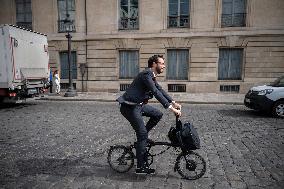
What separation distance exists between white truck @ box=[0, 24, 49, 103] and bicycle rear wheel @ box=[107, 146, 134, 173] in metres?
7.25

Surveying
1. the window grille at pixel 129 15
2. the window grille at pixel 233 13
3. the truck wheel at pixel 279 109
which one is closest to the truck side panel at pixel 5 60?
the window grille at pixel 129 15

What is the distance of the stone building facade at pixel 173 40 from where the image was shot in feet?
50.4

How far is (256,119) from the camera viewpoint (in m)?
8.54

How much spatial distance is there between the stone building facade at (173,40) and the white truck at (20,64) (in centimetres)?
575

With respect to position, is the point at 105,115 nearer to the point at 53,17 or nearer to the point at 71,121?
the point at 71,121

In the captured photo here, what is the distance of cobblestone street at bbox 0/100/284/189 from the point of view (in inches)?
153

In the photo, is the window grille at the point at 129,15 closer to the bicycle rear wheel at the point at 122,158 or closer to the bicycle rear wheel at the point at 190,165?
the bicycle rear wheel at the point at 122,158

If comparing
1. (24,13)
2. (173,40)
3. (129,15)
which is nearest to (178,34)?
(173,40)

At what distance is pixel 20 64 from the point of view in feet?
33.1

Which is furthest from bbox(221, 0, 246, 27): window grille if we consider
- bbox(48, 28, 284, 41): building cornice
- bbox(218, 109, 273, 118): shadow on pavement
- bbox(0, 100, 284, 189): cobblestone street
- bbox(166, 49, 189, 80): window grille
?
bbox(0, 100, 284, 189): cobblestone street

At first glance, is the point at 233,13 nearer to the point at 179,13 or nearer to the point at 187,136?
the point at 179,13

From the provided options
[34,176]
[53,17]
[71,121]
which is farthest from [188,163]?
[53,17]

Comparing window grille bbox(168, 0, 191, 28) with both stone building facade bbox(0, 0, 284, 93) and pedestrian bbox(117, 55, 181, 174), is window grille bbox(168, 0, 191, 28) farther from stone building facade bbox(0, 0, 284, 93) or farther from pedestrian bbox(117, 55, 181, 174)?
pedestrian bbox(117, 55, 181, 174)

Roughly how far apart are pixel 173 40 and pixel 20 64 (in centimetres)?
954
